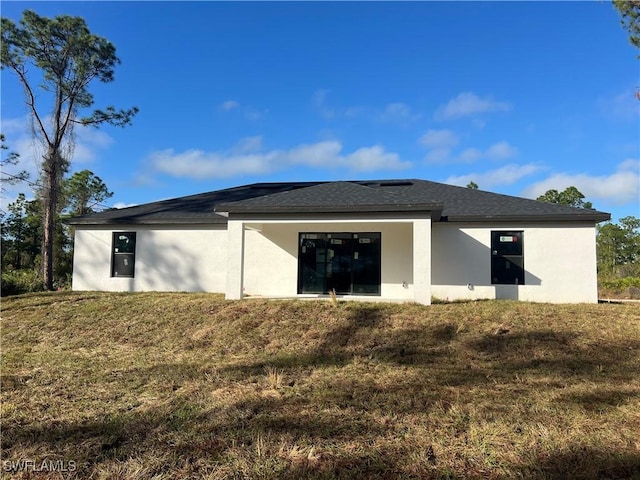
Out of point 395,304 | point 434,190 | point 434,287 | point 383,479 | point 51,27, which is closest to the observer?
point 383,479

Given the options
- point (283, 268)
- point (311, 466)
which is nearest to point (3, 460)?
point (311, 466)

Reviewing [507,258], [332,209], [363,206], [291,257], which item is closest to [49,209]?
[291,257]

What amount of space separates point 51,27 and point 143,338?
1558cm

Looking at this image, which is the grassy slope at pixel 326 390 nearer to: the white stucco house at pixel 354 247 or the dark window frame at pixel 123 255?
the white stucco house at pixel 354 247

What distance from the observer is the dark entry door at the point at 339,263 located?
1362cm

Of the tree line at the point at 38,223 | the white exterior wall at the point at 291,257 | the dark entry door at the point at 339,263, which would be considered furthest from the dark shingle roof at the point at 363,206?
the tree line at the point at 38,223

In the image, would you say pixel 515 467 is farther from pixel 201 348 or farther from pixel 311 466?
pixel 201 348

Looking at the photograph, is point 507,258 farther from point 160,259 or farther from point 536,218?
point 160,259

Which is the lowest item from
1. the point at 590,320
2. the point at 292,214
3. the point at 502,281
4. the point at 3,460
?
the point at 3,460

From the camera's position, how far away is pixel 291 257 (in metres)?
14.1

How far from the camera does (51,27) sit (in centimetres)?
1753

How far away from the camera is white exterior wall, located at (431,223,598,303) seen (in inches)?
484

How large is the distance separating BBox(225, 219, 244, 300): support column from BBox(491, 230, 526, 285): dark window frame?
770cm

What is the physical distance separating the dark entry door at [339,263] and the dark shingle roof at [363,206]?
1637mm
